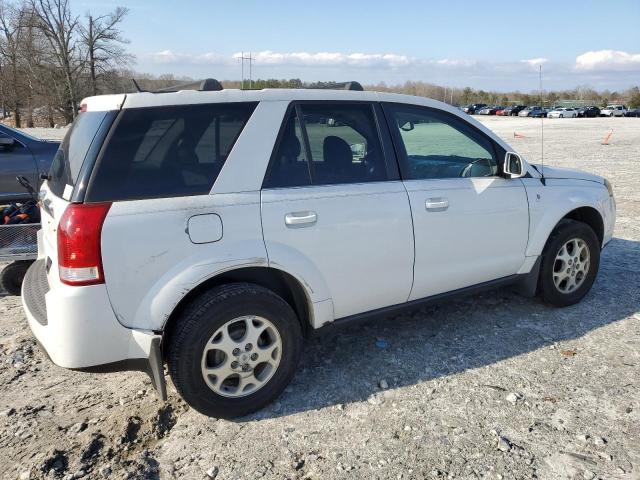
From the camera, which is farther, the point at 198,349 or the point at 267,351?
the point at 267,351

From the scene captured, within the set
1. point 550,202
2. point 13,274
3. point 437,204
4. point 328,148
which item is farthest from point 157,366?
point 550,202

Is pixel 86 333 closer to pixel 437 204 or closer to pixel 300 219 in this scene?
pixel 300 219

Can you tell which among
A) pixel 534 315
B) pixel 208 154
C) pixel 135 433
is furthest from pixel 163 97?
pixel 534 315

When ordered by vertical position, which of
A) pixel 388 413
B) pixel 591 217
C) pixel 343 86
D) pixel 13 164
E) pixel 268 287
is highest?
pixel 343 86

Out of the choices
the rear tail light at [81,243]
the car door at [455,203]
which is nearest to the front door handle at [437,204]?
the car door at [455,203]

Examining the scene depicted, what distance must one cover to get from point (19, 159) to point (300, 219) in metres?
6.03

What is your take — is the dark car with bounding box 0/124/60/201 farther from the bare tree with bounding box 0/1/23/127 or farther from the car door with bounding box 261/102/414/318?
the bare tree with bounding box 0/1/23/127

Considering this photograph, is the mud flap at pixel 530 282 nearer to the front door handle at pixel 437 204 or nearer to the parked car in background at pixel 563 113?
the front door handle at pixel 437 204

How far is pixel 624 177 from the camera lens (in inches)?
471

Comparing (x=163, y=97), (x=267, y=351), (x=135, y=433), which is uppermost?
(x=163, y=97)

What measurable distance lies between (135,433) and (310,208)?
66.0 inches

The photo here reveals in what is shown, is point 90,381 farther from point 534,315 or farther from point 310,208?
point 534,315

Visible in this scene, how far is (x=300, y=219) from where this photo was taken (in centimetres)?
307

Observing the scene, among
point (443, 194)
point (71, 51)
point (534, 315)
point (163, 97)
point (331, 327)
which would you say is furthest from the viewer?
point (71, 51)
